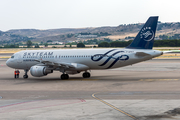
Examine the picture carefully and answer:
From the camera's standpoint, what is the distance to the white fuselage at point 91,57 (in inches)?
1379

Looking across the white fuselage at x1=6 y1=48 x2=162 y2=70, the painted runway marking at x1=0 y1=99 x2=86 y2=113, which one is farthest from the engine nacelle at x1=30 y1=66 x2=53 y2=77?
the painted runway marking at x1=0 y1=99 x2=86 y2=113

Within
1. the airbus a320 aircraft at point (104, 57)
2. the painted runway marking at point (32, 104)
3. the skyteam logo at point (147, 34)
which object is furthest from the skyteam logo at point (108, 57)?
the painted runway marking at point (32, 104)

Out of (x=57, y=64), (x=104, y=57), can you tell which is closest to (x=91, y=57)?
(x=104, y=57)

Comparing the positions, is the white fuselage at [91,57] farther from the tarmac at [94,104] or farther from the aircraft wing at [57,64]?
the tarmac at [94,104]

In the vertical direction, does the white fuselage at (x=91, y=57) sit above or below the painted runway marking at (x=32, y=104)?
above

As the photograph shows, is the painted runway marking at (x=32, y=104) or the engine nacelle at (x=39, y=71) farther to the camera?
the engine nacelle at (x=39, y=71)

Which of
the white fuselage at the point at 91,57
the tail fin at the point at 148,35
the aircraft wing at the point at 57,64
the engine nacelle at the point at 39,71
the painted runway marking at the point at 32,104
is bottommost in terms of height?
the painted runway marking at the point at 32,104

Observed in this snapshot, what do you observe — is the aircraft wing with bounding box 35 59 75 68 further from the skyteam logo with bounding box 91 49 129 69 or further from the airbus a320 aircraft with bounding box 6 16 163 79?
the skyteam logo with bounding box 91 49 129 69

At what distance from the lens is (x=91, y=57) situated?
3638 cm

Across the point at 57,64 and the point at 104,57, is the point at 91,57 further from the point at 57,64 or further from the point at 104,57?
the point at 57,64

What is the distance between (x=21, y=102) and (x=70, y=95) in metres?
4.54

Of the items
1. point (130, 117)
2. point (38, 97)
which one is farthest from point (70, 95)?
point (130, 117)

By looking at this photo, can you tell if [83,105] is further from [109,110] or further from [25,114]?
[25,114]

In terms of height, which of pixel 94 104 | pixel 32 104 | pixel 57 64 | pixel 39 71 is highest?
pixel 57 64
